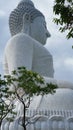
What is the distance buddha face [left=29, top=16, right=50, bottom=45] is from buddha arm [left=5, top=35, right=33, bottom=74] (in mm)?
1718

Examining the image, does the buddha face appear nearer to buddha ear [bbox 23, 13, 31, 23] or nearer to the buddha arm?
buddha ear [bbox 23, 13, 31, 23]

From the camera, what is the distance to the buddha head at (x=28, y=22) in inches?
693

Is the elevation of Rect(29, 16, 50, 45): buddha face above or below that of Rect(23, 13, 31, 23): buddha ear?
below

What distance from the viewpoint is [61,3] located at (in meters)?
5.87

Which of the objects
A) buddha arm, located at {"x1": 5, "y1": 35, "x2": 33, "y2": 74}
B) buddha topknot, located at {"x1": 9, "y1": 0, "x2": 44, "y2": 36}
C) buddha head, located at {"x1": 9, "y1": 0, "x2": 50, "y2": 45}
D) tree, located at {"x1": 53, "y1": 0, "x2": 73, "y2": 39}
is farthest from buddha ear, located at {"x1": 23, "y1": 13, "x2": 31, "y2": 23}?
tree, located at {"x1": 53, "y1": 0, "x2": 73, "y2": 39}

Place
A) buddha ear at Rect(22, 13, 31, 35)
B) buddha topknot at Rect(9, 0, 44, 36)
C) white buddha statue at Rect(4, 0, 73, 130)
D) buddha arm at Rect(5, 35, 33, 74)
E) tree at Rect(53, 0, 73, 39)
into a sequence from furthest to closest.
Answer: buddha topknot at Rect(9, 0, 44, 36) < buddha ear at Rect(22, 13, 31, 35) < buddha arm at Rect(5, 35, 33, 74) < white buddha statue at Rect(4, 0, 73, 130) < tree at Rect(53, 0, 73, 39)

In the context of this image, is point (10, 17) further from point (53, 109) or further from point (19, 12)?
point (53, 109)

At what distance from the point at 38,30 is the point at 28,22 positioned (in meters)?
0.65

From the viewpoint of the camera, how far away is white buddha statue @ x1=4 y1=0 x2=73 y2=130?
529 inches

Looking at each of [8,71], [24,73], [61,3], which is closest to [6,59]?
[8,71]

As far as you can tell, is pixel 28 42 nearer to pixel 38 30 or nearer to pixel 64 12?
pixel 38 30

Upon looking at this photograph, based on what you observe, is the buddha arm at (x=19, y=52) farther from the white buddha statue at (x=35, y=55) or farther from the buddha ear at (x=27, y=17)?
the buddha ear at (x=27, y=17)

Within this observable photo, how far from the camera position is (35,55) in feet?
54.3

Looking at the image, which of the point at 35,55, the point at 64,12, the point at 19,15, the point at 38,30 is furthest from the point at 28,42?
the point at 64,12
